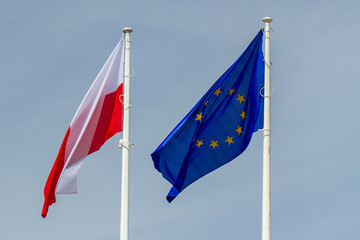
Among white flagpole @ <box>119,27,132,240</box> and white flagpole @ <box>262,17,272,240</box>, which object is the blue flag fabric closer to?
white flagpole @ <box>262,17,272,240</box>

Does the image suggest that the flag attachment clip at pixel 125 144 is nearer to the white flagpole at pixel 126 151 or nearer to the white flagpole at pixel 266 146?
the white flagpole at pixel 126 151

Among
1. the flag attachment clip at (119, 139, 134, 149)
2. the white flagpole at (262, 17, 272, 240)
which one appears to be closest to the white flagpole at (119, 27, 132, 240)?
the flag attachment clip at (119, 139, 134, 149)

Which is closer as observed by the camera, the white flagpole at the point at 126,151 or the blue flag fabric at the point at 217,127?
the white flagpole at the point at 126,151

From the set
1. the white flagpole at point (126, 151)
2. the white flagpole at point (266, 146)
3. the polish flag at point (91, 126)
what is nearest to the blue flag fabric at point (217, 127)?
the white flagpole at point (266, 146)

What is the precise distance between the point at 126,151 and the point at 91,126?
1624 millimetres

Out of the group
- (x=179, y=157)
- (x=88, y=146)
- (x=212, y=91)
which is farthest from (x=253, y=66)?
(x=88, y=146)

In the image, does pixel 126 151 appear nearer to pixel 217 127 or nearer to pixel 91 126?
pixel 91 126

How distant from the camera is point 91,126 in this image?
1308 inches

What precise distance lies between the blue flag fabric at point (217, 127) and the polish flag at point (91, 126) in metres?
2.31

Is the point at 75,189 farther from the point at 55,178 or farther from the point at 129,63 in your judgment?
the point at 129,63

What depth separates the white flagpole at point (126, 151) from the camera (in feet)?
104

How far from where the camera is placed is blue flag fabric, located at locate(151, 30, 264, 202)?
3188cm

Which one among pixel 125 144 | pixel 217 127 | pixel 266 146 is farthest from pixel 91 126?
pixel 266 146

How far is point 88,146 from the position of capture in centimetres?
3328
